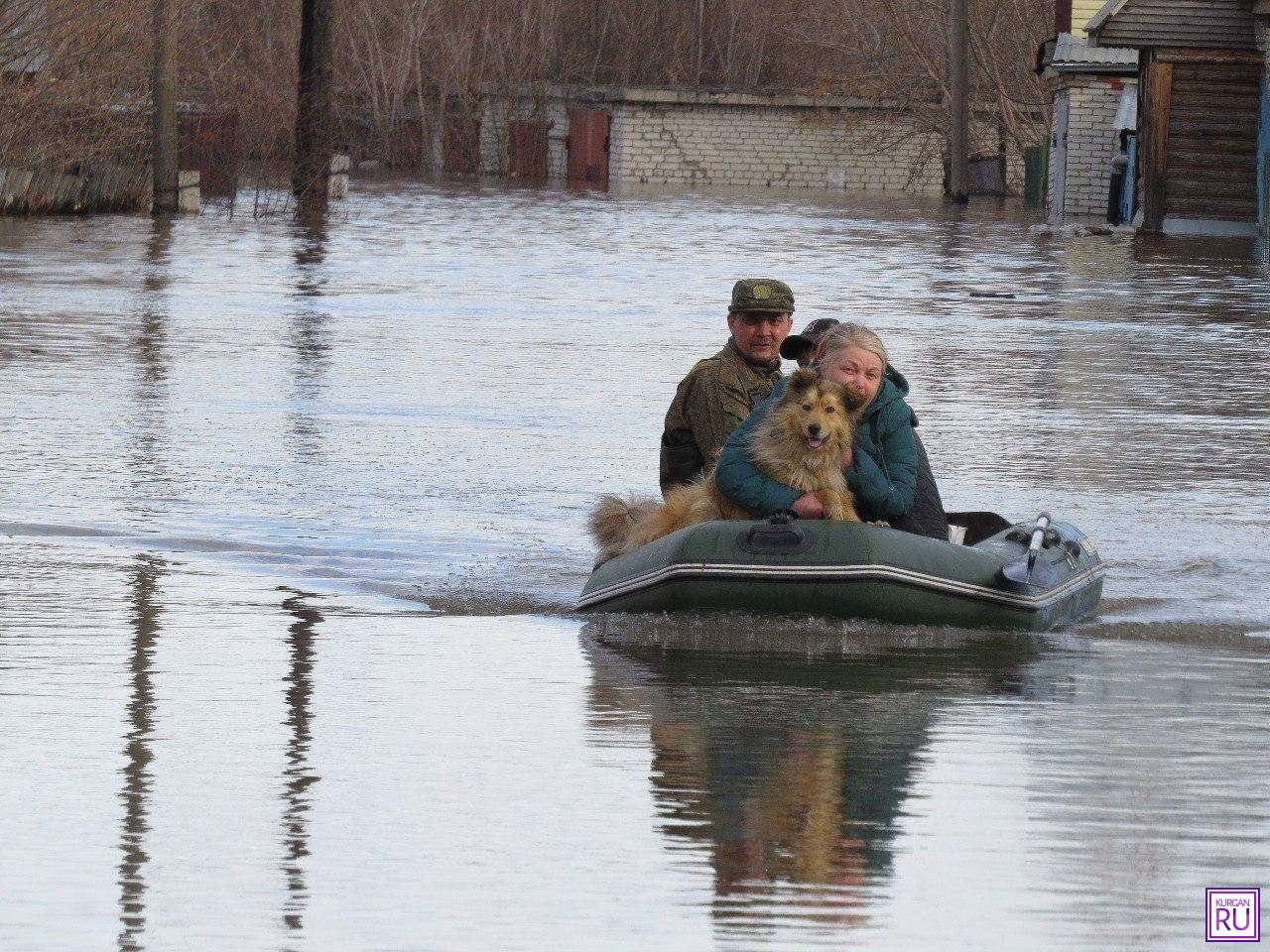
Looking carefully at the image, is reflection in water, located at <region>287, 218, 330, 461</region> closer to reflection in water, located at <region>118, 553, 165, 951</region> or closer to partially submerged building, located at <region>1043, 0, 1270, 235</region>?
reflection in water, located at <region>118, 553, 165, 951</region>

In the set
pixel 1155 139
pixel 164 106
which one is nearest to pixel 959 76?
pixel 1155 139

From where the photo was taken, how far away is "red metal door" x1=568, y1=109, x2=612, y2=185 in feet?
272

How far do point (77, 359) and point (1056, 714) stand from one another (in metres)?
12.3

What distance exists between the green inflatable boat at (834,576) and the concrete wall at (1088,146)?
4424 cm

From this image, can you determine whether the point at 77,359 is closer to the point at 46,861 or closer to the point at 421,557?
the point at 421,557

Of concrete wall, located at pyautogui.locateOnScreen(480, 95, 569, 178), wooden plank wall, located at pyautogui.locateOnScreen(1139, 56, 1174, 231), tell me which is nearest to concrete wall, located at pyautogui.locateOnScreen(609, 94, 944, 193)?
concrete wall, located at pyautogui.locateOnScreen(480, 95, 569, 178)

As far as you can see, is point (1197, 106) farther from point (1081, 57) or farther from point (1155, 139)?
point (1081, 57)

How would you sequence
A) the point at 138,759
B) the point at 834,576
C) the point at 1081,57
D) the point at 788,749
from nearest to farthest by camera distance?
the point at 138,759
the point at 788,749
the point at 834,576
the point at 1081,57

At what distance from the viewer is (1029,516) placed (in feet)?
40.1

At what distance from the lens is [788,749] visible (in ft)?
23.5

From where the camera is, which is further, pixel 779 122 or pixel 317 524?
pixel 779 122

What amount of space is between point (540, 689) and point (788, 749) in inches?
47.0

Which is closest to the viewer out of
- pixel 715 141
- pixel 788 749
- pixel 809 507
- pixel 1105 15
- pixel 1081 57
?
pixel 788 749

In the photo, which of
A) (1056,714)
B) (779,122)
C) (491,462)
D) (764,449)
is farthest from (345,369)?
(779,122)
